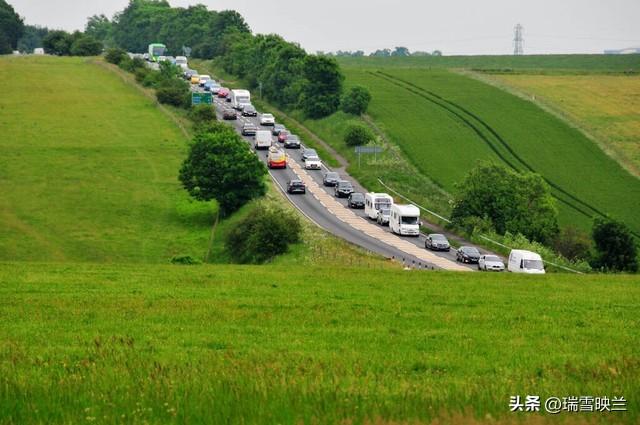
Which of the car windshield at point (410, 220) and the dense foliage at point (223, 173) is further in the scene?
the dense foliage at point (223, 173)

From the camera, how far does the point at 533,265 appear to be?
64938 millimetres

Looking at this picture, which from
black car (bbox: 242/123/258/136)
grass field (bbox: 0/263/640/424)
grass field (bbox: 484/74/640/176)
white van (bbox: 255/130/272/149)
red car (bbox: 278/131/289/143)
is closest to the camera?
grass field (bbox: 0/263/640/424)

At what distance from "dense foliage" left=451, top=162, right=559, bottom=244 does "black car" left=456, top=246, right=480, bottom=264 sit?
11768 millimetres

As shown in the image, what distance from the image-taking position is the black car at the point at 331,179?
106 m

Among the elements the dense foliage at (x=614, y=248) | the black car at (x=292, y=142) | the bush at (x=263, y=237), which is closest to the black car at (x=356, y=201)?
the bush at (x=263, y=237)

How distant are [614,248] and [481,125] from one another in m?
68.2

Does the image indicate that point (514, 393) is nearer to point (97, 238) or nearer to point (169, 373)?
point (169, 373)

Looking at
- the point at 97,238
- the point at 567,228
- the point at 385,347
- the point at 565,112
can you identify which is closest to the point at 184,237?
the point at 97,238

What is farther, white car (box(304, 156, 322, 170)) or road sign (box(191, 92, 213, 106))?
road sign (box(191, 92, 213, 106))

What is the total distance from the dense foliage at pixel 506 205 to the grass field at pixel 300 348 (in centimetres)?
4445

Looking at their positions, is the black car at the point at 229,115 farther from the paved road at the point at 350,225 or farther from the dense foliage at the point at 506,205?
the dense foliage at the point at 506,205

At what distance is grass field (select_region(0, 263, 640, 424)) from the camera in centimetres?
1812

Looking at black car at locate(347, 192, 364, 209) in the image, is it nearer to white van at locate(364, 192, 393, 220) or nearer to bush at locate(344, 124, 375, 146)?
white van at locate(364, 192, 393, 220)

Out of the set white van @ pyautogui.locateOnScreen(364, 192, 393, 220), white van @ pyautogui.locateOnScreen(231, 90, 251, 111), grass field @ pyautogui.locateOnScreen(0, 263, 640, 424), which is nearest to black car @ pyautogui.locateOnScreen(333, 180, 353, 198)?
white van @ pyautogui.locateOnScreen(364, 192, 393, 220)
